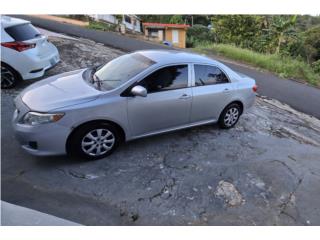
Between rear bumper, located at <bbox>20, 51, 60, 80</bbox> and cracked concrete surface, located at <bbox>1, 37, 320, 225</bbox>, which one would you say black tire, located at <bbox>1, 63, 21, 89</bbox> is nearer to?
rear bumper, located at <bbox>20, 51, 60, 80</bbox>

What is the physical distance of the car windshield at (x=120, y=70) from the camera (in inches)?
172

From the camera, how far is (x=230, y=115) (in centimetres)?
561

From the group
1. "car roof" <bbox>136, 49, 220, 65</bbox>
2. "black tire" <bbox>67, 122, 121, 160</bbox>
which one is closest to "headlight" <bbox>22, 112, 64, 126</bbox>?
"black tire" <bbox>67, 122, 121, 160</bbox>

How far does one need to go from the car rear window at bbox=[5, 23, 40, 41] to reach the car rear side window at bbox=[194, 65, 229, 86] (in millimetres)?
3583

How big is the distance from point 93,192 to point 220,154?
220 cm

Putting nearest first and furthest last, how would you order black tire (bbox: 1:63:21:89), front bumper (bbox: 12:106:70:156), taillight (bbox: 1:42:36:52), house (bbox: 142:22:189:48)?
1. front bumper (bbox: 12:106:70:156)
2. taillight (bbox: 1:42:36:52)
3. black tire (bbox: 1:63:21:89)
4. house (bbox: 142:22:189:48)

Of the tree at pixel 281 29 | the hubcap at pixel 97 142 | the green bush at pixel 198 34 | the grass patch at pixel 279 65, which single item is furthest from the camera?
the green bush at pixel 198 34

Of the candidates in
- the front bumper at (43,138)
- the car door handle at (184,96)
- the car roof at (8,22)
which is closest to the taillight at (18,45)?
the car roof at (8,22)

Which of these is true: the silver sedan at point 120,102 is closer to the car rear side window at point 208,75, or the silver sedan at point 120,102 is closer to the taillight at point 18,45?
the car rear side window at point 208,75

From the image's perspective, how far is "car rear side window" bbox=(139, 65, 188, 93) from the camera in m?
4.41

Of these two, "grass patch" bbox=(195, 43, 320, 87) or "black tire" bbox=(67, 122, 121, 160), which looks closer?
"black tire" bbox=(67, 122, 121, 160)

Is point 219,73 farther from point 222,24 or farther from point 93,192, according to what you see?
point 222,24

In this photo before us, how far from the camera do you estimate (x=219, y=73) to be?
17.3ft

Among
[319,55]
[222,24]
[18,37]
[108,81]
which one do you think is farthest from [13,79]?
[319,55]
